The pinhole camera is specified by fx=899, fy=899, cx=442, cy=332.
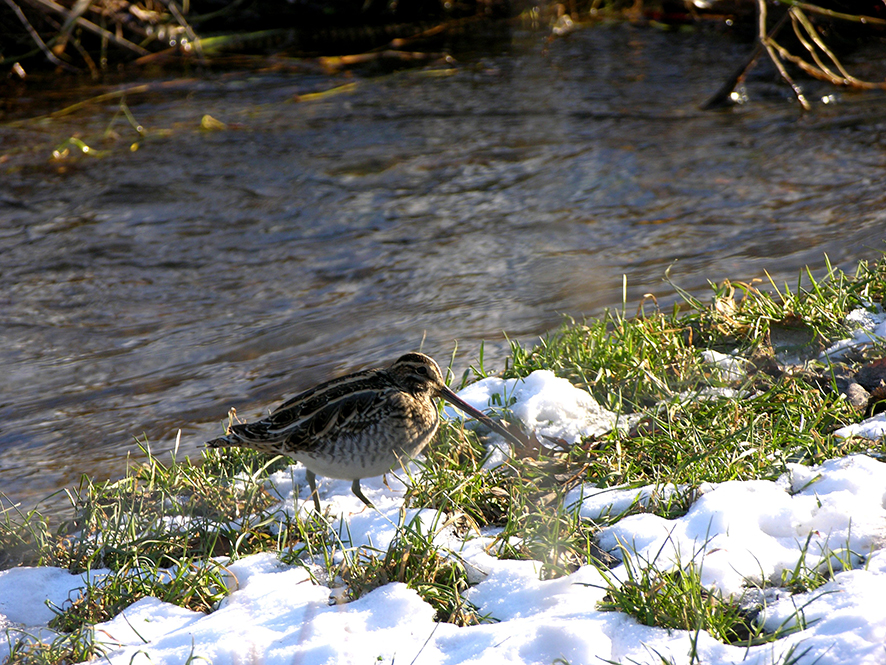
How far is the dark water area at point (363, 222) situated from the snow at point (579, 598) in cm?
157

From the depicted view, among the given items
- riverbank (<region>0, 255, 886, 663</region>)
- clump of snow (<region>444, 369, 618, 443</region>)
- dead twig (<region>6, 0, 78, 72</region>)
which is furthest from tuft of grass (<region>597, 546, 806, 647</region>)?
dead twig (<region>6, 0, 78, 72</region>)

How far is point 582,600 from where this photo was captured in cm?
304

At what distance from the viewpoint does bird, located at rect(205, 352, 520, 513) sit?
12.3 ft

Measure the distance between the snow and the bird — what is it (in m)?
0.26

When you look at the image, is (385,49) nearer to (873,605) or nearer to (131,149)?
(131,149)

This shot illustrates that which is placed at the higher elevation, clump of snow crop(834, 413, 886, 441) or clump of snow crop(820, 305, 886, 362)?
clump of snow crop(820, 305, 886, 362)

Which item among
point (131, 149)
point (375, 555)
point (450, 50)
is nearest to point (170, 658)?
point (375, 555)

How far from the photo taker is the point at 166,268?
24.8 ft

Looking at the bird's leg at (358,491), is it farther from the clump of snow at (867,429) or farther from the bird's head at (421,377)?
the clump of snow at (867,429)

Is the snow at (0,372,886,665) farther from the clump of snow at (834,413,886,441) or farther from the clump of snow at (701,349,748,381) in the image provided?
the clump of snow at (701,349,748,381)

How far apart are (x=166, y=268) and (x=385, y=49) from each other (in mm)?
6766

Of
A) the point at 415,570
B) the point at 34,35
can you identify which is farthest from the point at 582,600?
the point at 34,35

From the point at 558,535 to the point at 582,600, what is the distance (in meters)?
0.38

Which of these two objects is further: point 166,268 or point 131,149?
point 131,149
